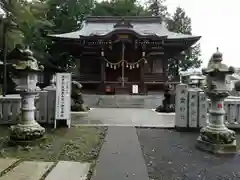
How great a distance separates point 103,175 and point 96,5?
3756 centimetres

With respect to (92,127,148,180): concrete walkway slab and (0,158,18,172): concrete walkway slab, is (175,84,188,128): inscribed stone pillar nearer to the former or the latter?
(92,127,148,180): concrete walkway slab

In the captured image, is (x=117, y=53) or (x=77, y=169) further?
(x=117, y=53)

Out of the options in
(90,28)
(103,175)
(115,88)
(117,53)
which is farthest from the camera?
(90,28)

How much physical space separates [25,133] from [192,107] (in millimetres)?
4434

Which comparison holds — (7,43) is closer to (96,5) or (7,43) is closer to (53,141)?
(53,141)

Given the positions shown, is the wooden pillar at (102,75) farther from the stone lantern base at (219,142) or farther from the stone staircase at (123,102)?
the stone lantern base at (219,142)

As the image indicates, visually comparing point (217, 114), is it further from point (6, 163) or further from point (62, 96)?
point (6, 163)

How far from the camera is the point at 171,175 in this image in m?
3.73

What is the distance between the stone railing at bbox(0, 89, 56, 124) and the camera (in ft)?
23.4

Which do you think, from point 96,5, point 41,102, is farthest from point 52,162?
point 96,5

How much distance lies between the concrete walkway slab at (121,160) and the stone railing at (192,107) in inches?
65.8

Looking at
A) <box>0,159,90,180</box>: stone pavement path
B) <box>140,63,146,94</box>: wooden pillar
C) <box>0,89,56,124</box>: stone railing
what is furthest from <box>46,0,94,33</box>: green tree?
<box>0,159,90,180</box>: stone pavement path

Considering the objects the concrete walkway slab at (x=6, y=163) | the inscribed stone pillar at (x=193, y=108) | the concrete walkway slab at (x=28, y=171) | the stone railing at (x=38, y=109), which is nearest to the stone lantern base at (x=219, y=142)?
the inscribed stone pillar at (x=193, y=108)

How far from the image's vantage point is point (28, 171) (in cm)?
371
